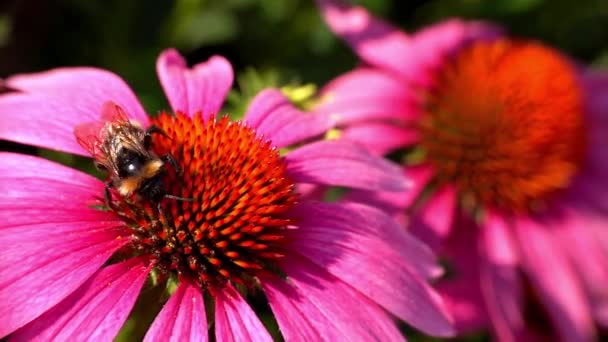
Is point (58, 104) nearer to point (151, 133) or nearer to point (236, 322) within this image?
point (151, 133)

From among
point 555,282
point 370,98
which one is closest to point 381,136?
point 370,98

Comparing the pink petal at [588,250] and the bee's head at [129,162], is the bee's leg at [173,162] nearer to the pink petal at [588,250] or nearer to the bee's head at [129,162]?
the bee's head at [129,162]

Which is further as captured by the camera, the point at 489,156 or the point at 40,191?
the point at 489,156

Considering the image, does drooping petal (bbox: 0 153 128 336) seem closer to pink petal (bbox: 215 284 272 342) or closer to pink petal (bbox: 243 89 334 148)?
pink petal (bbox: 215 284 272 342)

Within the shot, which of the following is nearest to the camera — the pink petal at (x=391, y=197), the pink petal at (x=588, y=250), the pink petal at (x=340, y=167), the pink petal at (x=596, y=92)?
the pink petal at (x=340, y=167)

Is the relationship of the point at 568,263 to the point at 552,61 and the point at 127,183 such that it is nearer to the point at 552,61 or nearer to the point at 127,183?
the point at 552,61

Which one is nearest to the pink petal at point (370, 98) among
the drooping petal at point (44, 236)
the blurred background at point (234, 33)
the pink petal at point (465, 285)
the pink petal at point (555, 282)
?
the blurred background at point (234, 33)

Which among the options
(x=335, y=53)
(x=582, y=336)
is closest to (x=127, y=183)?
(x=582, y=336)
